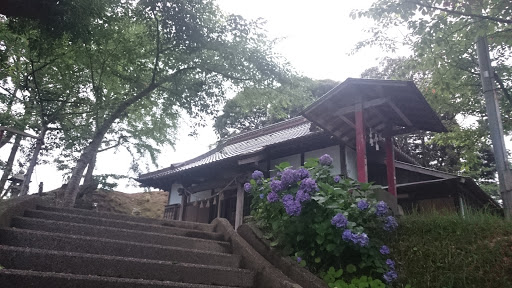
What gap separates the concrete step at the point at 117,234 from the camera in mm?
4191

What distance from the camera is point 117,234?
4410 mm

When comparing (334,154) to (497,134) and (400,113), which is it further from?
(497,134)

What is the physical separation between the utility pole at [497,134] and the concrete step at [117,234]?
4.02m

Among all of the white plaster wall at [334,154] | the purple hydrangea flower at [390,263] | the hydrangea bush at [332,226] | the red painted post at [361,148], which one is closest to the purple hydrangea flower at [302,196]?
the hydrangea bush at [332,226]

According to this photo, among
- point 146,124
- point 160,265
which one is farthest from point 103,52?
point 160,265

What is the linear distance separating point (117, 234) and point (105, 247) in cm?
60

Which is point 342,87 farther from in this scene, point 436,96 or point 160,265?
point 160,265

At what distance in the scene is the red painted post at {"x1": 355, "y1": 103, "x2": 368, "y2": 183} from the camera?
6281 mm

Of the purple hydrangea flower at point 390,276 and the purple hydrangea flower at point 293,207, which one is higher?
the purple hydrangea flower at point 293,207

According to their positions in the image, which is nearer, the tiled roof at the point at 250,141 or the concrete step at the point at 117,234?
the concrete step at the point at 117,234

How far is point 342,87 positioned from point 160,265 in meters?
4.95

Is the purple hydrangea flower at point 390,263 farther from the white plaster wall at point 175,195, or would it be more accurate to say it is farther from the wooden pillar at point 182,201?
the white plaster wall at point 175,195

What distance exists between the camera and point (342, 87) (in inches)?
265

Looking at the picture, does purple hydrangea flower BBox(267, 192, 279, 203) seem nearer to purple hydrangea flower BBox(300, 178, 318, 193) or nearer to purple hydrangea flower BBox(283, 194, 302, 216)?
purple hydrangea flower BBox(283, 194, 302, 216)
